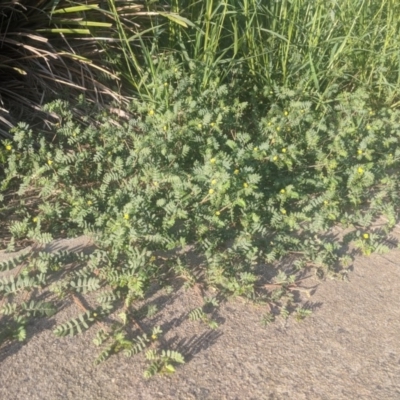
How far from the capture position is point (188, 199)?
263 cm

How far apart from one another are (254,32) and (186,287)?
7.67 feet

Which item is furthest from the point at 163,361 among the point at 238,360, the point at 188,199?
the point at 188,199

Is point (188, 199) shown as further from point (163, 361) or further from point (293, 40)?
point (293, 40)

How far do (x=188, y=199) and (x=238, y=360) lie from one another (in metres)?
0.89

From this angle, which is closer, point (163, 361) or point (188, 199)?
point (163, 361)

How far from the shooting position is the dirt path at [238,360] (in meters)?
1.89

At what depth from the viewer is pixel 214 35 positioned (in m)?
3.63

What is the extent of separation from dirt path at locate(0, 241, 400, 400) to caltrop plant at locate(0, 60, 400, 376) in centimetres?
6

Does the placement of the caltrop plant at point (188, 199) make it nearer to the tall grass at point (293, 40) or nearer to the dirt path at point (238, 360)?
the dirt path at point (238, 360)

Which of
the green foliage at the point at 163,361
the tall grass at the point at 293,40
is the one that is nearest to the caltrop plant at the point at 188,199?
the green foliage at the point at 163,361

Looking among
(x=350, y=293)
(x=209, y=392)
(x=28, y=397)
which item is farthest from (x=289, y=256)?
(x=28, y=397)

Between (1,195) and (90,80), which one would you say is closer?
(1,195)

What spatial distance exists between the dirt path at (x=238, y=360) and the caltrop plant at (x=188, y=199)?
0.06 meters

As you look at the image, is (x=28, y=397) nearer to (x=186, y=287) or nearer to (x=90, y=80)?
(x=186, y=287)
